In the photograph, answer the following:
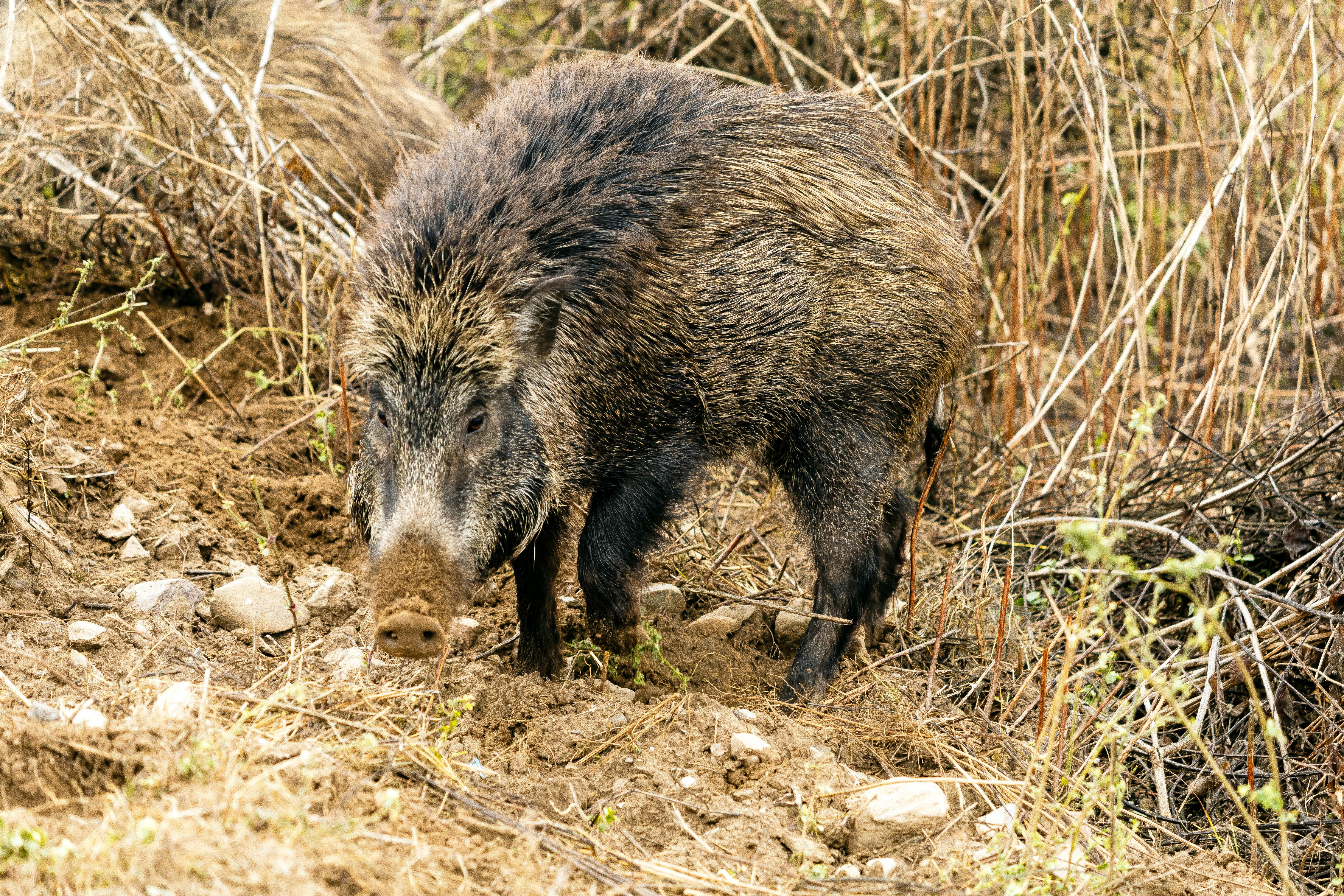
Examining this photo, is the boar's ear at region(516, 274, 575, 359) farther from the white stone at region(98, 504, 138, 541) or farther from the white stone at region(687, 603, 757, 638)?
the white stone at region(98, 504, 138, 541)

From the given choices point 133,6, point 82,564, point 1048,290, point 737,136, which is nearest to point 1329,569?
point 737,136

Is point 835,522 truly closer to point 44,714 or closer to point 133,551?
point 133,551

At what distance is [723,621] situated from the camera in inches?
154

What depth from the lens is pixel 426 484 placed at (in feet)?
10.3

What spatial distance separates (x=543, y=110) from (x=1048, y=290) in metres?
3.53

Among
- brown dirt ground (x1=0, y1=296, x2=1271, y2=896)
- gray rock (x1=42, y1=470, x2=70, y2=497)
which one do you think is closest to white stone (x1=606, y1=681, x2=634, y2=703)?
brown dirt ground (x1=0, y1=296, x2=1271, y2=896)

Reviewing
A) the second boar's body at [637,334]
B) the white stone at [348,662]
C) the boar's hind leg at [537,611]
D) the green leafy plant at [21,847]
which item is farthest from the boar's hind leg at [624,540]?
the green leafy plant at [21,847]

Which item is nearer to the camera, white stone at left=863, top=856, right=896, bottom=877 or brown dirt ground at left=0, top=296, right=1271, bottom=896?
brown dirt ground at left=0, top=296, right=1271, bottom=896

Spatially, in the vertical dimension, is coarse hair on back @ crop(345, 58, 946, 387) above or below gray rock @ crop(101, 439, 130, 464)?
above

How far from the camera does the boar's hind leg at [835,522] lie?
3.69 m

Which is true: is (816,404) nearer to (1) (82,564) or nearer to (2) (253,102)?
(1) (82,564)

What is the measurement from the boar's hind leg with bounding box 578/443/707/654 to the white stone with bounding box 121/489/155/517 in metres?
1.32

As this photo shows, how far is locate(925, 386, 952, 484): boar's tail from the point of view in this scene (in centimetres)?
414

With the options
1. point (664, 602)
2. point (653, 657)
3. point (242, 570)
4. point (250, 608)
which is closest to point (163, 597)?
point (250, 608)
